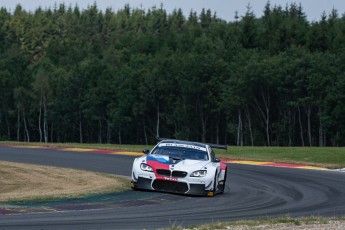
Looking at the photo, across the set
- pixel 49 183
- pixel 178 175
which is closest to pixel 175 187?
pixel 178 175

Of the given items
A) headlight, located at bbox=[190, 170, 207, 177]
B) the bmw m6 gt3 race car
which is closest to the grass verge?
the bmw m6 gt3 race car

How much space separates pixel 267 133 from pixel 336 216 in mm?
66611

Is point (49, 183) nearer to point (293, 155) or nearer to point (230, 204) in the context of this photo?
point (230, 204)

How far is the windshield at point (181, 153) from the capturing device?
1998 cm

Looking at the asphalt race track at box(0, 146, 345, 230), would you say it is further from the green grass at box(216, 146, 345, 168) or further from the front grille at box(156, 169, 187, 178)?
the green grass at box(216, 146, 345, 168)

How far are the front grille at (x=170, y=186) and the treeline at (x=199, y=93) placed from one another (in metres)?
60.4

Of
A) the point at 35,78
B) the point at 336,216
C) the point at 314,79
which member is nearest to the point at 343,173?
the point at 336,216

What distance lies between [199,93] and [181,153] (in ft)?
237

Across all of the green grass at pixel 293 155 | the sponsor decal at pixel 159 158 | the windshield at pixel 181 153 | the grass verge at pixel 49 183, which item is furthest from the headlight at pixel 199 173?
the green grass at pixel 293 155

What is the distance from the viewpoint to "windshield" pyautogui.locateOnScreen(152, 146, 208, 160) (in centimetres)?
1998

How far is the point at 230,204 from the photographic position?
1731 centimetres

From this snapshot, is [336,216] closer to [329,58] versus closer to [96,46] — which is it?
[329,58]

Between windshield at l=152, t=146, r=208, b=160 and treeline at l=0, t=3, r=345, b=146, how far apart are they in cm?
5884

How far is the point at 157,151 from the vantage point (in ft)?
66.7
